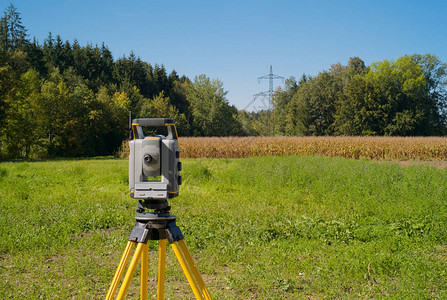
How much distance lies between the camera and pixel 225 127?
151ft

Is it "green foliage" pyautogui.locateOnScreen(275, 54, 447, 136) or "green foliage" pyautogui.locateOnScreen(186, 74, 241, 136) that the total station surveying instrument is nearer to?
"green foliage" pyautogui.locateOnScreen(186, 74, 241, 136)

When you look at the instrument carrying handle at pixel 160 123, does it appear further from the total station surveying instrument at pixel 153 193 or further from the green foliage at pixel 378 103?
the green foliage at pixel 378 103

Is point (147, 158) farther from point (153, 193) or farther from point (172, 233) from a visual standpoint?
point (172, 233)

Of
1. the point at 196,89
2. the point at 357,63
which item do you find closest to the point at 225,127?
the point at 196,89

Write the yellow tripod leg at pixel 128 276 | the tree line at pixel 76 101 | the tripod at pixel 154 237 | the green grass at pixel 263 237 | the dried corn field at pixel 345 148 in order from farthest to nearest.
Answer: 1. the tree line at pixel 76 101
2. the dried corn field at pixel 345 148
3. the green grass at pixel 263 237
4. the tripod at pixel 154 237
5. the yellow tripod leg at pixel 128 276

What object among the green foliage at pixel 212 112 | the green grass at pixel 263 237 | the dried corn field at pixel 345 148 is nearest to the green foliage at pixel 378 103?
the green foliage at pixel 212 112

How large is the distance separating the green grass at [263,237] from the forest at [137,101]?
20905 millimetres

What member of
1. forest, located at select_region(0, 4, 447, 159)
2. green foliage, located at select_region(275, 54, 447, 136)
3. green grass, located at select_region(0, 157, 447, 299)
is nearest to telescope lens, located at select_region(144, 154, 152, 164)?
green grass, located at select_region(0, 157, 447, 299)

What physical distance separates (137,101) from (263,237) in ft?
149

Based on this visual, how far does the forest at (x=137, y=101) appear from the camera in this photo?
28812 millimetres

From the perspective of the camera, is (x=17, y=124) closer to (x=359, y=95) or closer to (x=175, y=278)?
(x=175, y=278)

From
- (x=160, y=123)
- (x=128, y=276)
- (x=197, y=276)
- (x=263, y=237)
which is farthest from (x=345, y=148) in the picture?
(x=128, y=276)

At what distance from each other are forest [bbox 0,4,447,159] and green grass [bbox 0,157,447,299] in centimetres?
2091

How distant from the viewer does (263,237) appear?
5660mm
